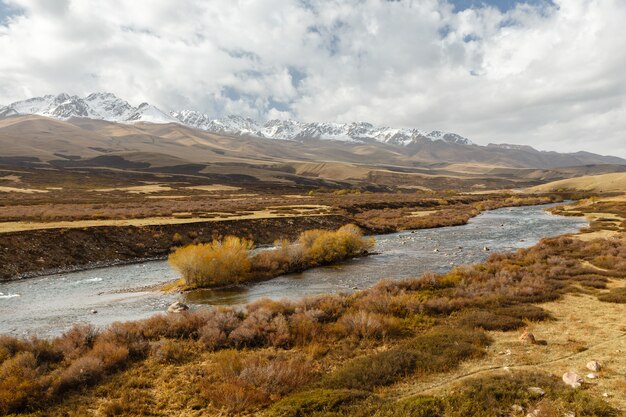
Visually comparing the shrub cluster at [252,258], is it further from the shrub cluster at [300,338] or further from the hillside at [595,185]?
the hillside at [595,185]

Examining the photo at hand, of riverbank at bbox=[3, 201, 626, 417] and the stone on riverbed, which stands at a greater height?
riverbank at bbox=[3, 201, 626, 417]

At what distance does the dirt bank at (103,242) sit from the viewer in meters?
37.4

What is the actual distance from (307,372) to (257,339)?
4.14 meters

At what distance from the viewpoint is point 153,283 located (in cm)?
3266

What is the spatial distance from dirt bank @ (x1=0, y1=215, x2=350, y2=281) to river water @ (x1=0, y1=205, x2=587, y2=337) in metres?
2.79

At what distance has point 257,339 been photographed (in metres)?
16.3

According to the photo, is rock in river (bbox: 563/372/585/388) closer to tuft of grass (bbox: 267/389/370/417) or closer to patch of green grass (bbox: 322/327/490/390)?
patch of green grass (bbox: 322/327/490/390)

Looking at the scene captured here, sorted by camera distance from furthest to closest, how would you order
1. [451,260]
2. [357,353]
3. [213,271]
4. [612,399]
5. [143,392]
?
1. [451,260]
2. [213,271]
3. [357,353]
4. [143,392]
5. [612,399]

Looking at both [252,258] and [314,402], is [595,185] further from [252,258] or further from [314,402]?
[314,402]

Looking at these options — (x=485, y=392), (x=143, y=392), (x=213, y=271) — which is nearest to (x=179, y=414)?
(x=143, y=392)

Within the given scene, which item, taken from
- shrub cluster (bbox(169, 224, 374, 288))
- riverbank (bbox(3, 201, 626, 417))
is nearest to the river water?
shrub cluster (bbox(169, 224, 374, 288))

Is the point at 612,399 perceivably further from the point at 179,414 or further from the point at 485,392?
the point at 179,414

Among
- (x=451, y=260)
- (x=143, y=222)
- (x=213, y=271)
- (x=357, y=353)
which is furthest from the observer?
(x=143, y=222)

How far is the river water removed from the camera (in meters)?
23.7
